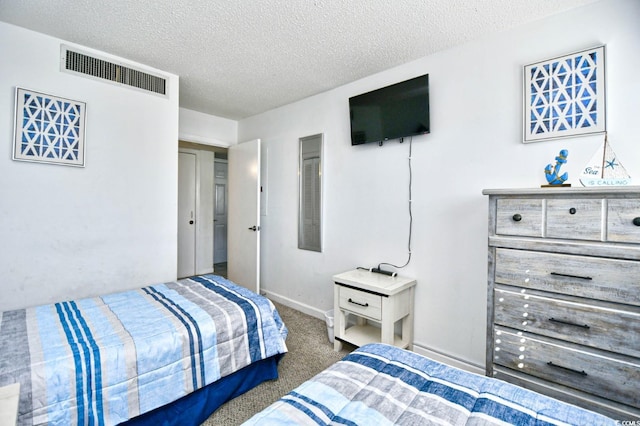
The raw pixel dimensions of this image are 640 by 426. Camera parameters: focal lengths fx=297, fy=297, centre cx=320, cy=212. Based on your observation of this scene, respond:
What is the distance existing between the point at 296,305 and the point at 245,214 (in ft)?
4.56

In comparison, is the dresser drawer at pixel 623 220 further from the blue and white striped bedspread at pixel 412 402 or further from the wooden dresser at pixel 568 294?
the blue and white striped bedspread at pixel 412 402

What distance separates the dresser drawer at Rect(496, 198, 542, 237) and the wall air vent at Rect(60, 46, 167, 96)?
121 inches

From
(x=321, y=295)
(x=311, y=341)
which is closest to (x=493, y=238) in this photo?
(x=311, y=341)

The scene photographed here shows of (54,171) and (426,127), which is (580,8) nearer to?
(426,127)

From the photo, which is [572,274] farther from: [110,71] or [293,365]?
[110,71]

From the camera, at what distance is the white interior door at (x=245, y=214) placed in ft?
12.6

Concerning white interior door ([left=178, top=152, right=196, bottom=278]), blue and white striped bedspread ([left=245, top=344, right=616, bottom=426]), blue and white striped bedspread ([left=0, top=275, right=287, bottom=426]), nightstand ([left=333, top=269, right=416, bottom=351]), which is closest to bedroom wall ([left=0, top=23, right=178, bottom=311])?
blue and white striped bedspread ([left=0, top=275, right=287, bottom=426])

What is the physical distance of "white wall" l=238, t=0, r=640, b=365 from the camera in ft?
5.85

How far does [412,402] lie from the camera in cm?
101

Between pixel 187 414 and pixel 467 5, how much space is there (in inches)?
117

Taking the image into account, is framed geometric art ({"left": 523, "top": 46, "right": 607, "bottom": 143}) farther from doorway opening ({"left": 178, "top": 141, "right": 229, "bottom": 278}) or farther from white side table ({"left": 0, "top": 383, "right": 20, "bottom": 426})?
doorway opening ({"left": 178, "top": 141, "right": 229, "bottom": 278})

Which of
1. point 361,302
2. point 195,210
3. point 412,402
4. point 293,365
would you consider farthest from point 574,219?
point 195,210

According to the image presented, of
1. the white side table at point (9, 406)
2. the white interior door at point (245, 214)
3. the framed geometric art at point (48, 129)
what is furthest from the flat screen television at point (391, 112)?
the white side table at point (9, 406)

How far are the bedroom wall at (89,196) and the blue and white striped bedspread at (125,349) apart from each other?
1.62 ft
